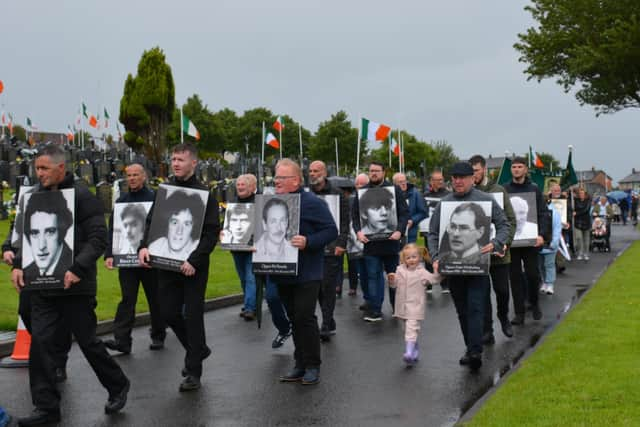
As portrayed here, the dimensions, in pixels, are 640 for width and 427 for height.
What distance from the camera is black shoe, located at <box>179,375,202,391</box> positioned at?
7.20 m

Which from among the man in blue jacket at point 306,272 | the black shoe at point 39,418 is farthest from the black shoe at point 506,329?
the black shoe at point 39,418

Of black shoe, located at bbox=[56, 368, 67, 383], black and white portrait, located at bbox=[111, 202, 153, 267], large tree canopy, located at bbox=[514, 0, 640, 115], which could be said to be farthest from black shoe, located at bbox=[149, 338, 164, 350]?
large tree canopy, located at bbox=[514, 0, 640, 115]

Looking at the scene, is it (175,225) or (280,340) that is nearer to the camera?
(175,225)

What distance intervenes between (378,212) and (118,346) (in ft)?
12.8

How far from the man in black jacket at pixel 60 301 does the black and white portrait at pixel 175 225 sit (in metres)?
0.84

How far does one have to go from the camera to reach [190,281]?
7035 millimetres

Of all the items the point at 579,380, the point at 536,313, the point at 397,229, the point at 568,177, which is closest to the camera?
the point at 579,380

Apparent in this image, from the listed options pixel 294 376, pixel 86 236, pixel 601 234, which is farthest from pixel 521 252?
pixel 601 234

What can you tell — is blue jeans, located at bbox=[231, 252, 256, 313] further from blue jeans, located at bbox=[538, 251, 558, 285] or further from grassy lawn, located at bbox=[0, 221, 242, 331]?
blue jeans, located at bbox=[538, 251, 558, 285]

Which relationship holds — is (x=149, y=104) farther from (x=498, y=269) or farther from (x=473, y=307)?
(x=473, y=307)

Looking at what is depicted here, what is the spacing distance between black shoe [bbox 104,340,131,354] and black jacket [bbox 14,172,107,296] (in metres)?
2.91

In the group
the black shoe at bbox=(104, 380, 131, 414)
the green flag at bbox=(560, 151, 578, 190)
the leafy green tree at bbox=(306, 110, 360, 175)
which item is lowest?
the black shoe at bbox=(104, 380, 131, 414)

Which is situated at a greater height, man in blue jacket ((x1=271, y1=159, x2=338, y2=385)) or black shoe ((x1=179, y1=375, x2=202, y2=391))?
man in blue jacket ((x1=271, y1=159, x2=338, y2=385))

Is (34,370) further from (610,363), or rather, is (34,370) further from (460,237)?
(610,363)
